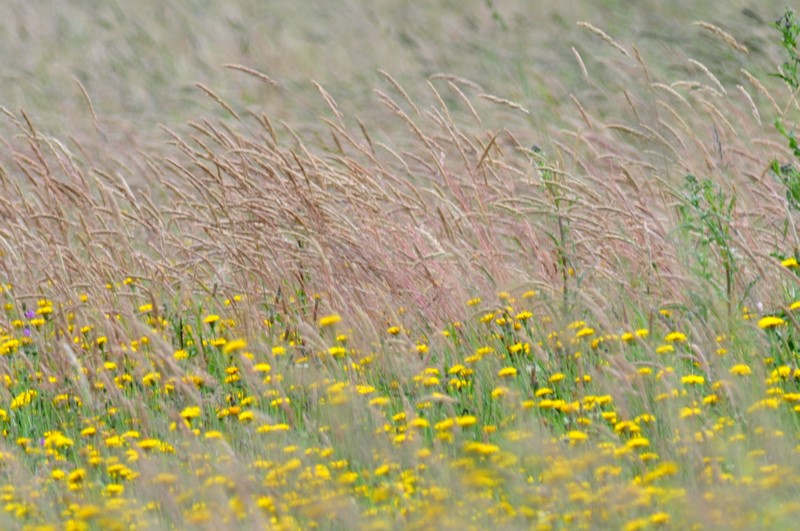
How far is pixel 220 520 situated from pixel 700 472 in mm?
960

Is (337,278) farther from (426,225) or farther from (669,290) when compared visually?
(669,290)

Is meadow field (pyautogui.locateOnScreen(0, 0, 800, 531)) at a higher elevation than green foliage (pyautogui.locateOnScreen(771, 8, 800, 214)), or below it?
below

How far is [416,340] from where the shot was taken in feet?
12.3

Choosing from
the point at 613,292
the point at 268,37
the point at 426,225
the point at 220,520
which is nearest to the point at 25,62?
the point at 268,37

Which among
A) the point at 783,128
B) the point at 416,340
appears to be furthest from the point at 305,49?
the point at 783,128

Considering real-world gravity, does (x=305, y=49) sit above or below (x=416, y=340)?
above

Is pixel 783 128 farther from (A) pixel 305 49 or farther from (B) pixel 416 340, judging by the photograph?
(A) pixel 305 49

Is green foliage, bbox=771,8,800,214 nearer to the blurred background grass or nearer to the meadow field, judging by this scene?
the meadow field

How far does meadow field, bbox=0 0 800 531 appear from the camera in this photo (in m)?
2.41

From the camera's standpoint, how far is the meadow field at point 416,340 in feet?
7.92

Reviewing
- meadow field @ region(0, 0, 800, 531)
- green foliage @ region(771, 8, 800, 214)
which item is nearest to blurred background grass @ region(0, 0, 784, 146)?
meadow field @ region(0, 0, 800, 531)

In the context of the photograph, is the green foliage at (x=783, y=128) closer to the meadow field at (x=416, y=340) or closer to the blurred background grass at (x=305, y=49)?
the meadow field at (x=416, y=340)

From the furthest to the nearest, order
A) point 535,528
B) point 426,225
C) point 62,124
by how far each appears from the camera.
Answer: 1. point 62,124
2. point 426,225
3. point 535,528

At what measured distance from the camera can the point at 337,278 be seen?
4141 mm
